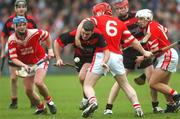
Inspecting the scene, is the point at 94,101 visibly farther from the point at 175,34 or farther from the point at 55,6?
the point at 55,6

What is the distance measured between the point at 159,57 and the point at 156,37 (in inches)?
18.7

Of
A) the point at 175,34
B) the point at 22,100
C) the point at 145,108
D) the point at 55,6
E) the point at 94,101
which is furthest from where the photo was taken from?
the point at 55,6

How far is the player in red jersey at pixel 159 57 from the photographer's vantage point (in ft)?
48.0

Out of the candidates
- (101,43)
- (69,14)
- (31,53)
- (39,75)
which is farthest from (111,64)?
(69,14)

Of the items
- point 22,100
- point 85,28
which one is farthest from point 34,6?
point 85,28

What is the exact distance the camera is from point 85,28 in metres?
13.5

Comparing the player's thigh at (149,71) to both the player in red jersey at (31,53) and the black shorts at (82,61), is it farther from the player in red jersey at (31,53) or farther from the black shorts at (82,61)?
the player in red jersey at (31,53)

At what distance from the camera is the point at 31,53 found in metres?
14.7

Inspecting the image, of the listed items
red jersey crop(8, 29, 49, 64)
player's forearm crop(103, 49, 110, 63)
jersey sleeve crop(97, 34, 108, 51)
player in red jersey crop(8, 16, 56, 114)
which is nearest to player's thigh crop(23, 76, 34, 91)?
player in red jersey crop(8, 16, 56, 114)

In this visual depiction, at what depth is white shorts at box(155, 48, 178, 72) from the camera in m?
14.7

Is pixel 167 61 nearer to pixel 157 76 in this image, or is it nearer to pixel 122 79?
pixel 157 76

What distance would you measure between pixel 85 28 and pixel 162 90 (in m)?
2.29

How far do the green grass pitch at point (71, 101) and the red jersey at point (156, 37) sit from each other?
1.38m

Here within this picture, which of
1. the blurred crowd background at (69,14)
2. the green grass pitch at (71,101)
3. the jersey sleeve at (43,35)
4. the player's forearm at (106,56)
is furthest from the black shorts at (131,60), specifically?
the blurred crowd background at (69,14)
